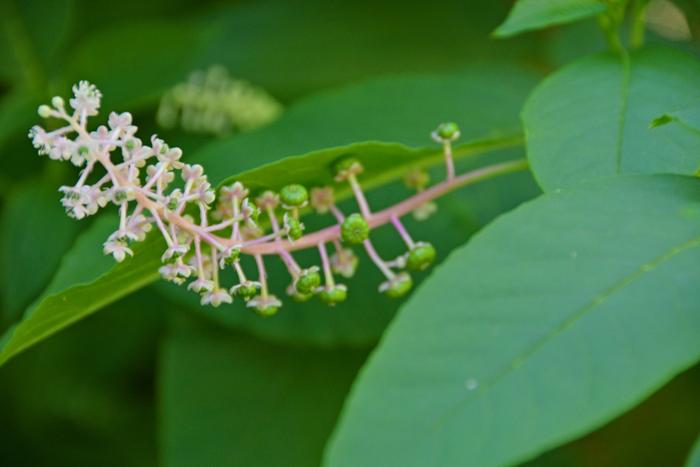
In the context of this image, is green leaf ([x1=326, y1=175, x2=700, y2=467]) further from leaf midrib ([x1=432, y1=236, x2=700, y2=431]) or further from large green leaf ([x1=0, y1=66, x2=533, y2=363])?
large green leaf ([x1=0, y1=66, x2=533, y2=363])

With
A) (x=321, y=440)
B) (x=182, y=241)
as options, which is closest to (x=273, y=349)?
(x=321, y=440)

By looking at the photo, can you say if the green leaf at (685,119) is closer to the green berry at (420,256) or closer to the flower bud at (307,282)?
the green berry at (420,256)

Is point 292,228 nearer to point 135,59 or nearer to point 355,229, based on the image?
point 355,229

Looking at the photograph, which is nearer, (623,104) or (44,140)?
(44,140)

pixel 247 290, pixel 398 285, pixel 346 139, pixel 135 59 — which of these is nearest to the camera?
pixel 247 290

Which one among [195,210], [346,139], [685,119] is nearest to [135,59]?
[346,139]

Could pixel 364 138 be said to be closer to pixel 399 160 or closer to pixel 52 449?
pixel 399 160

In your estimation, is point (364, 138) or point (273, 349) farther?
point (273, 349)
